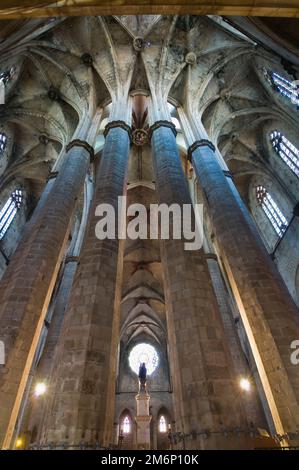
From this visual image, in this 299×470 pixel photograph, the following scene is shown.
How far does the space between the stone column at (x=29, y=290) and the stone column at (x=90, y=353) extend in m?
1.16

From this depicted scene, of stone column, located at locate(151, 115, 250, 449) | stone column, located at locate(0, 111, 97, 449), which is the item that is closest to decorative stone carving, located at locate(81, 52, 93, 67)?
stone column, located at locate(0, 111, 97, 449)

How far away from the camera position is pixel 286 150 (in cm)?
1462

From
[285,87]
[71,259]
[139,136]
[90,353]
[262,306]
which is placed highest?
[139,136]

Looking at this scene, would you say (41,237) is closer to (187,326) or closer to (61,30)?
(187,326)

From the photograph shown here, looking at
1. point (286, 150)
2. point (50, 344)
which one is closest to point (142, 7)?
point (50, 344)

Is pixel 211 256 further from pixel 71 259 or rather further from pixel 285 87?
pixel 285 87

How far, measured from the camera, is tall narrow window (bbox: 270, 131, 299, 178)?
13922 mm

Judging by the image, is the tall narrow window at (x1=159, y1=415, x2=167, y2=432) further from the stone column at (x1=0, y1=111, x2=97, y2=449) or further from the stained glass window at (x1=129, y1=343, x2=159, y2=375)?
the stone column at (x1=0, y1=111, x2=97, y2=449)

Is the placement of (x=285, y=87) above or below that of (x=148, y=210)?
below

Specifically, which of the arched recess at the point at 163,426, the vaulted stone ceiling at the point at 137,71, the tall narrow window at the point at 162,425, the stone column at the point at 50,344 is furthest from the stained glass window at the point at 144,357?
the vaulted stone ceiling at the point at 137,71

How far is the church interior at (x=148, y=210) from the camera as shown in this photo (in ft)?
14.7

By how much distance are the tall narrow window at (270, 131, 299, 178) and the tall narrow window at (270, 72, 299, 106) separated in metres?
2.34

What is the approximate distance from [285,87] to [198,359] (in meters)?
13.2

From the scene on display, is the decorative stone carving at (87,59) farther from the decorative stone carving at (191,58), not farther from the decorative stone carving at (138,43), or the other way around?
the decorative stone carving at (191,58)
